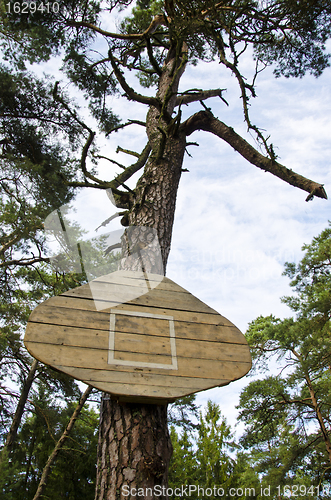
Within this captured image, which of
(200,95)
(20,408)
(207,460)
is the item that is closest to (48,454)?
(20,408)

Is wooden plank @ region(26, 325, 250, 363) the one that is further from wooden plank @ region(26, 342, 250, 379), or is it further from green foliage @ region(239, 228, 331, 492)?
green foliage @ region(239, 228, 331, 492)

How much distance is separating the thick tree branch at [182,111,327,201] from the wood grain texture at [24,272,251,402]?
79.8 inches

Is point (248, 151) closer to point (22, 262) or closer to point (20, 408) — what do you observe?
point (22, 262)

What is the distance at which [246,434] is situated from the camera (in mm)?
9070

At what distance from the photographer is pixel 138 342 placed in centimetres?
190

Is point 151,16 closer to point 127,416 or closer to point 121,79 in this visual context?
point 121,79

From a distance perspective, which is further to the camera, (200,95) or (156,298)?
(200,95)

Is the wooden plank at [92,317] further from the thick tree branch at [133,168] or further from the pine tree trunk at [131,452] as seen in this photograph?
the thick tree branch at [133,168]

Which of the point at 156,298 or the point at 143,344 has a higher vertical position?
the point at 156,298

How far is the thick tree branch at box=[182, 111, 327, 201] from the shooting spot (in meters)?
3.44

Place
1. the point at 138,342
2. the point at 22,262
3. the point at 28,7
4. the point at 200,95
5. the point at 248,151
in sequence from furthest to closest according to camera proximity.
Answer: the point at 22,262, the point at 200,95, the point at 28,7, the point at 248,151, the point at 138,342

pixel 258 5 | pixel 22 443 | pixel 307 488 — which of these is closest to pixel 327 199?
pixel 258 5

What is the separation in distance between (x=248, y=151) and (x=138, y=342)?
300 cm
